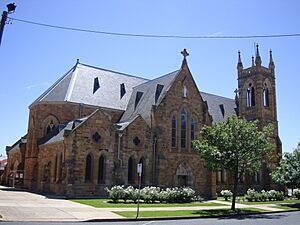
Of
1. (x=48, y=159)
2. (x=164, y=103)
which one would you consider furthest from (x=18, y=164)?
(x=164, y=103)

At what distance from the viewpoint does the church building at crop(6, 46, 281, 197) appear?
103 feet

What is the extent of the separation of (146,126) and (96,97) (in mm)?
8670

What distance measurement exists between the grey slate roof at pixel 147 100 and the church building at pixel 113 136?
0.11m

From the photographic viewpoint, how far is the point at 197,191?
3797 centimetres

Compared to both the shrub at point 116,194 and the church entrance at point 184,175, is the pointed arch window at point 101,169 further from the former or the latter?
the church entrance at point 184,175

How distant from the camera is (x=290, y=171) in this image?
3494cm

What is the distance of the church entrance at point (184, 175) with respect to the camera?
3703cm

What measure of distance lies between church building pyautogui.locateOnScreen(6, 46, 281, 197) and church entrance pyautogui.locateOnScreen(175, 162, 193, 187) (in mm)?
105

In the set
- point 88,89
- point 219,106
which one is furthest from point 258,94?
point 88,89

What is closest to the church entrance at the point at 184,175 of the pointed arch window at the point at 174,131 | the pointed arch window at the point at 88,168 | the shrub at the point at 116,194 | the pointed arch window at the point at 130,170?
the pointed arch window at the point at 174,131

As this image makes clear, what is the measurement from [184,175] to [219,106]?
18.2m

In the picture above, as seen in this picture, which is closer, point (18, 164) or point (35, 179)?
point (35, 179)

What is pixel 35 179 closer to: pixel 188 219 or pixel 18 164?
pixel 18 164

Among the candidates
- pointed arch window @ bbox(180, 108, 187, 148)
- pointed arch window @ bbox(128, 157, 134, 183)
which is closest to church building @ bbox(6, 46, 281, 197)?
pointed arch window @ bbox(128, 157, 134, 183)
